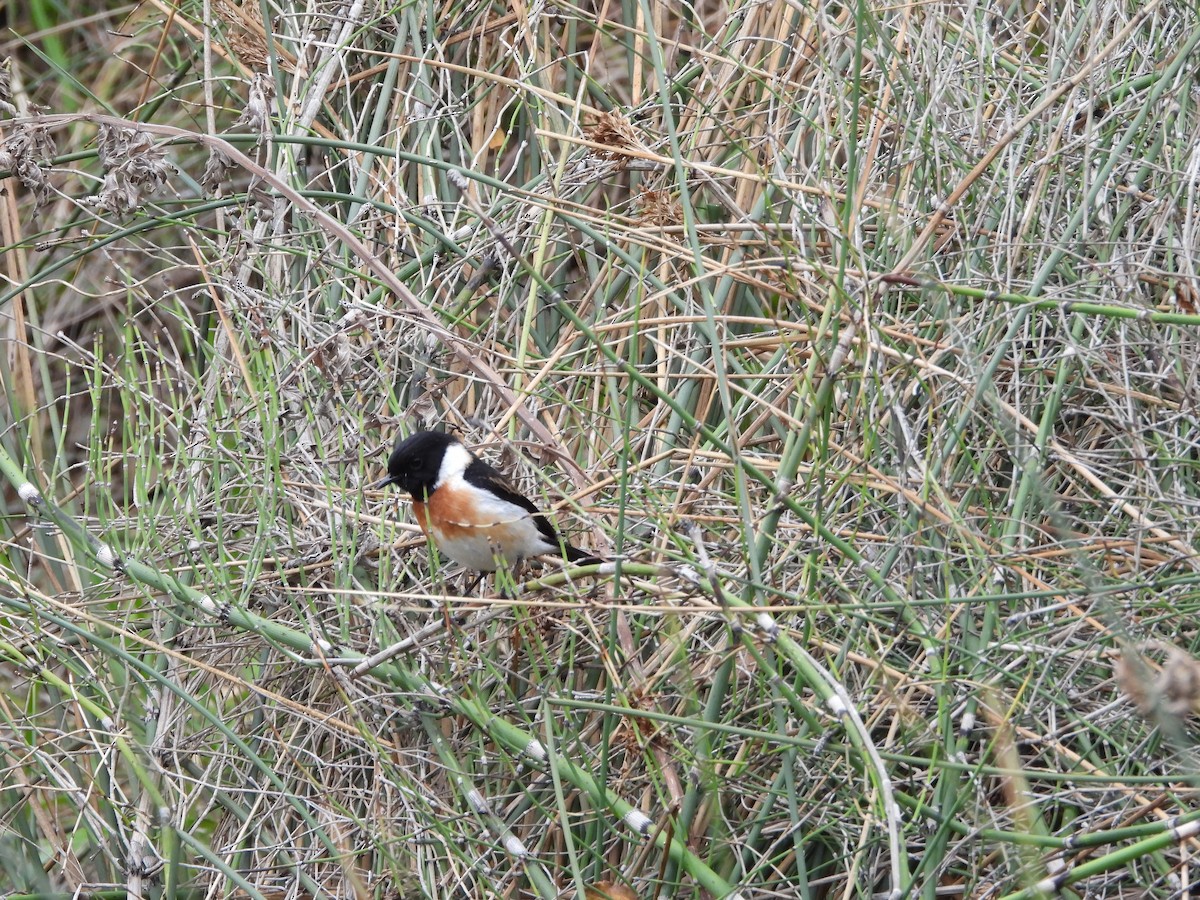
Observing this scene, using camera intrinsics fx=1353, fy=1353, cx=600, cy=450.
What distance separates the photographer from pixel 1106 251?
3.08 meters

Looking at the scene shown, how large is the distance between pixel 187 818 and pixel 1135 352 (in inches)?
101

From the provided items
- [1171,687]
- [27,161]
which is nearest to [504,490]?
[27,161]

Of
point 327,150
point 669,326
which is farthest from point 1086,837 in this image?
point 327,150

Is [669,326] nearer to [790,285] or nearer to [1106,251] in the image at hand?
[790,285]

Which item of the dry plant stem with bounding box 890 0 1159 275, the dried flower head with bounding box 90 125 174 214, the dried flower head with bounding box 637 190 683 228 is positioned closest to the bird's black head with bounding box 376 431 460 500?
the dried flower head with bounding box 637 190 683 228

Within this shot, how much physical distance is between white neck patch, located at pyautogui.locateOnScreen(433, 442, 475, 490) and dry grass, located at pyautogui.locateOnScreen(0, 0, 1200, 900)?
86 millimetres

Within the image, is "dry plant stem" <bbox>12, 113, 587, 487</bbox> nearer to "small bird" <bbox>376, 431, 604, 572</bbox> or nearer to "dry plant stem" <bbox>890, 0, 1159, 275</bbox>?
"small bird" <bbox>376, 431, 604, 572</bbox>

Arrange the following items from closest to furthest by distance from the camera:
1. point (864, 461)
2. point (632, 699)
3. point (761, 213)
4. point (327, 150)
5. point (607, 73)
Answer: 1. point (864, 461)
2. point (632, 699)
3. point (761, 213)
4. point (327, 150)
5. point (607, 73)

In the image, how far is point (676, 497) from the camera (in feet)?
10.5

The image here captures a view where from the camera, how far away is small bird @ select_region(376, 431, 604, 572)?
136 inches

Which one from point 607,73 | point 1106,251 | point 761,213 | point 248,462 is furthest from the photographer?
point 607,73

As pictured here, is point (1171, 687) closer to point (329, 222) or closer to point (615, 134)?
point (329, 222)

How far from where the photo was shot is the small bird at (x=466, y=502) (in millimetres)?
3465

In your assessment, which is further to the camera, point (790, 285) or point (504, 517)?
point (504, 517)
